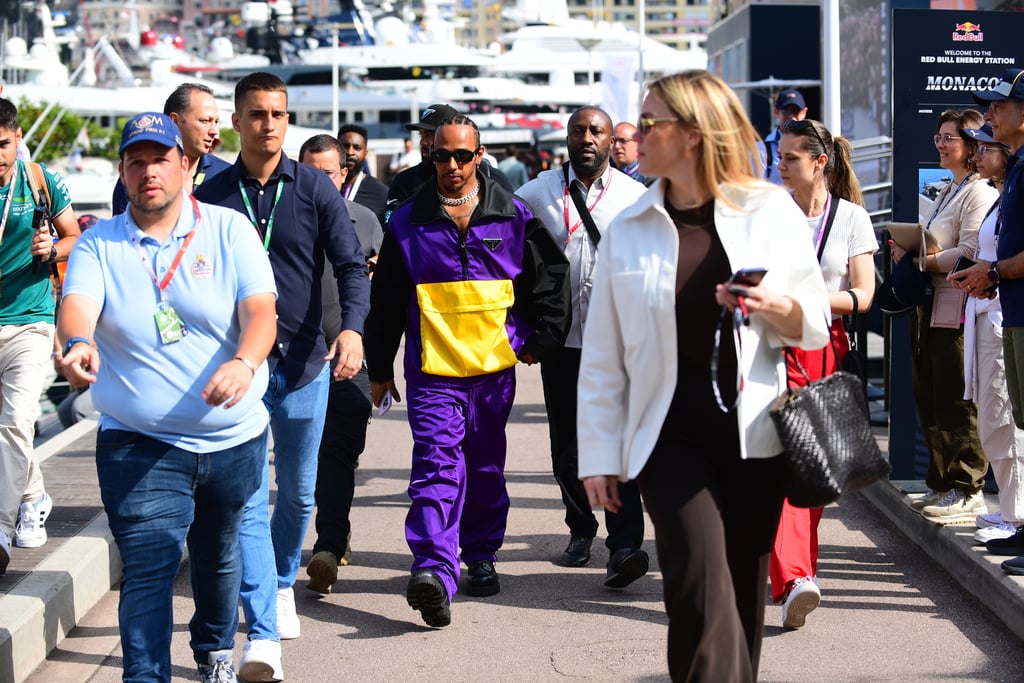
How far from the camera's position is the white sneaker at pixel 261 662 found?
531 cm

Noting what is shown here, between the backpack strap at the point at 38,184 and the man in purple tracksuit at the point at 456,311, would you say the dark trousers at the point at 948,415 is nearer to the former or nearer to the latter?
the man in purple tracksuit at the point at 456,311

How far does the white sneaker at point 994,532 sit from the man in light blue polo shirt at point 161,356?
368 cm

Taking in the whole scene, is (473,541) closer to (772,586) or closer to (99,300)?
(772,586)

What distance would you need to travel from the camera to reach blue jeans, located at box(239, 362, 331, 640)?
5293 millimetres

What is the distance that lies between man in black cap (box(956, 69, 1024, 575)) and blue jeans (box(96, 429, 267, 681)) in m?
3.25

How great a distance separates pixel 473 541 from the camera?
6.71m

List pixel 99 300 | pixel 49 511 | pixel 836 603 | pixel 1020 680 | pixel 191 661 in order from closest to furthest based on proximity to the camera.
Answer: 1. pixel 99 300
2. pixel 1020 680
3. pixel 191 661
4. pixel 836 603
5. pixel 49 511

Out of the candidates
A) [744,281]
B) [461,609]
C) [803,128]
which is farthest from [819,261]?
[744,281]

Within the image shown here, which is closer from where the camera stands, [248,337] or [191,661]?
[248,337]

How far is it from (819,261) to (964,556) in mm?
1519

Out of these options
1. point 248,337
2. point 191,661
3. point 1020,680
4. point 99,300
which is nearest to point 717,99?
point 248,337

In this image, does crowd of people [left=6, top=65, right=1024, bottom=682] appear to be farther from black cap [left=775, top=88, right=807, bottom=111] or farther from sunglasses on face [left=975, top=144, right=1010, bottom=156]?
black cap [left=775, top=88, right=807, bottom=111]

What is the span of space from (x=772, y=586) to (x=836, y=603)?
509mm

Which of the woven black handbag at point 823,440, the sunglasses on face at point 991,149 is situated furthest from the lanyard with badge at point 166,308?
the sunglasses on face at point 991,149
